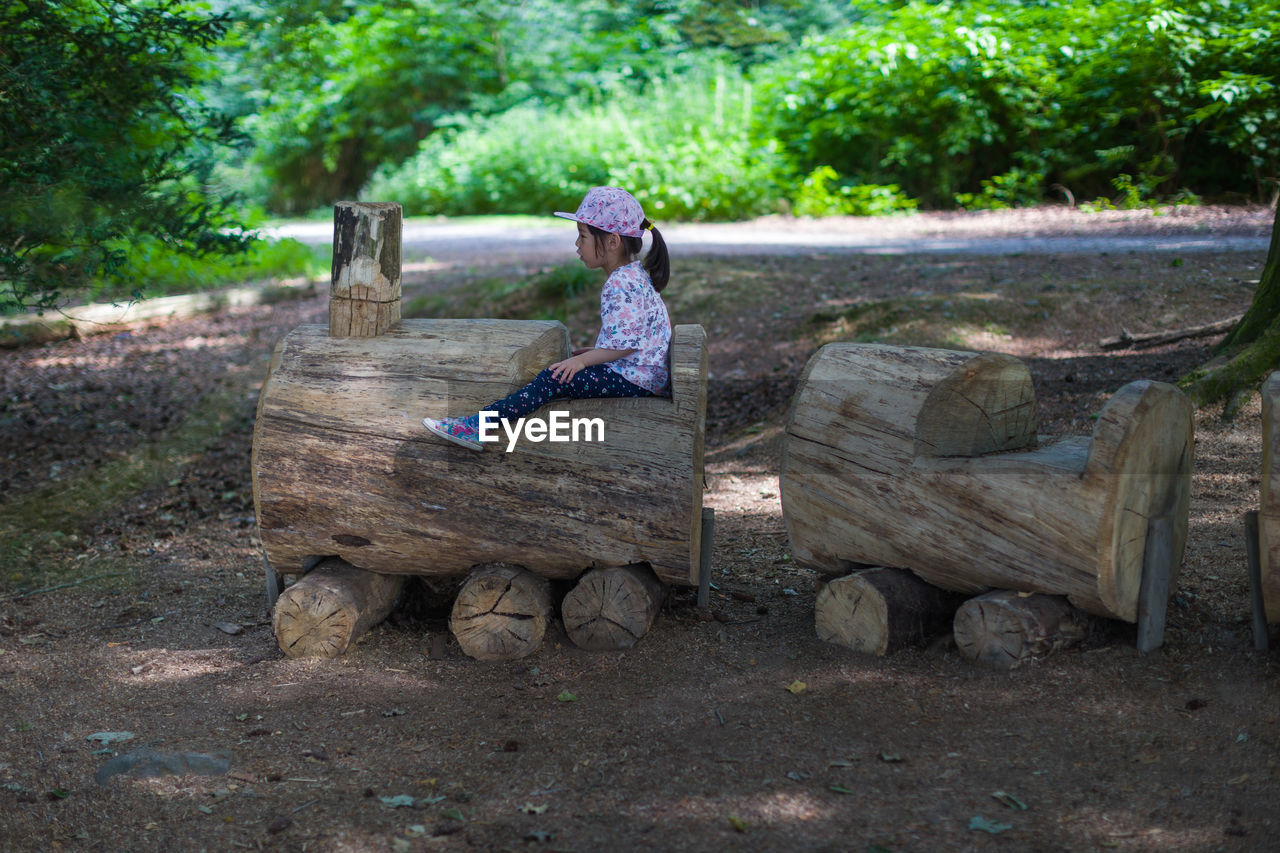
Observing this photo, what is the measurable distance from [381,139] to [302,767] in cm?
2167

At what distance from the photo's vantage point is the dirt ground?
3.02 m

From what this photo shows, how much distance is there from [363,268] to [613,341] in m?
1.09

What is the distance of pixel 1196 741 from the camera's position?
321cm

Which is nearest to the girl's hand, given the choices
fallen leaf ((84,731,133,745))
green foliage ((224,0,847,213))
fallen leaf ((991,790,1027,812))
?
fallen leaf ((84,731,133,745))

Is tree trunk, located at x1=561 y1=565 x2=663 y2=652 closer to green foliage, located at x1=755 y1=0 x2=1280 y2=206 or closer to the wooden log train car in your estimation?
the wooden log train car

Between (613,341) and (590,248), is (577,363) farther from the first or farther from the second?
(590,248)

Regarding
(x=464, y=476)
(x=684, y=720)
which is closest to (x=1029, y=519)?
(x=684, y=720)

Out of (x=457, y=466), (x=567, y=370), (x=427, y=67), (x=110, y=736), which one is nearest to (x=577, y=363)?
(x=567, y=370)

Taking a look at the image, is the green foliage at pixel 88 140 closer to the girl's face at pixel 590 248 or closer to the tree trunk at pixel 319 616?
the tree trunk at pixel 319 616

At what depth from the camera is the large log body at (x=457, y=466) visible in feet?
13.3

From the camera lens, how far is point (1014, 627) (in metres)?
3.66

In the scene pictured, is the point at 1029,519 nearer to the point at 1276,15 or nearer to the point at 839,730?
the point at 839,730

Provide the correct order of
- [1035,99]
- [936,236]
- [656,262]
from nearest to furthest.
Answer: [656,262] < [936,236] < [1035,99]

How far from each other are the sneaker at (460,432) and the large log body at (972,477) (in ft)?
3.91
